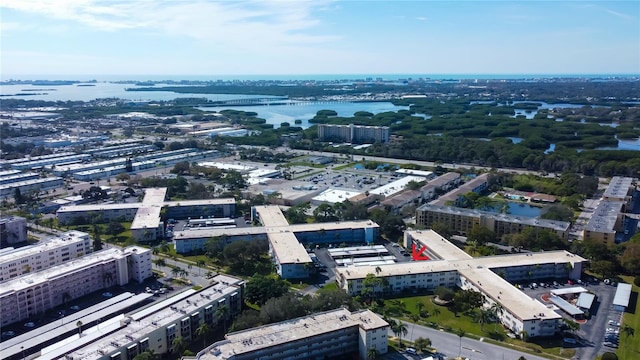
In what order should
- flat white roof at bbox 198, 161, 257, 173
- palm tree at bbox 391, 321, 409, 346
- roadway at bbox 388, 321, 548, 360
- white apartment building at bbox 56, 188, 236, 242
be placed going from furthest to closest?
flat white roof at bbox 198, 161, 257, 173, white apartment building at bbox 56, 188, 236, 242, palm tree at bbox 391, 321, 409, 346, roadway at bbox 388, 321, 548, 360

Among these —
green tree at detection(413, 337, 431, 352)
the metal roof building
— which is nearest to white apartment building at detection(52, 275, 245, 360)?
green tree at detection(413, 337, 431, 352)

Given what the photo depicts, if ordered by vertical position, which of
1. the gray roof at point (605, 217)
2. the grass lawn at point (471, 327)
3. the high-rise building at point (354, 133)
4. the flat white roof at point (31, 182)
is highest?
the high-rise building at point (354, 133)

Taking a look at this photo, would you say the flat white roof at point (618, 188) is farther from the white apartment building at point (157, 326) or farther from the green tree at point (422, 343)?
the white apartment building at point (157, 326)

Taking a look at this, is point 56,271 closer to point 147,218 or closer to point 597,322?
point 147,218

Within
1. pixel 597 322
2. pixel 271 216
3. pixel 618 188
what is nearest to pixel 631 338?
pixel 597 322

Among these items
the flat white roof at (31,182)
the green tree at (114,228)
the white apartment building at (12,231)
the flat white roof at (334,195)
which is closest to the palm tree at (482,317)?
the flat white roof at (334,195)

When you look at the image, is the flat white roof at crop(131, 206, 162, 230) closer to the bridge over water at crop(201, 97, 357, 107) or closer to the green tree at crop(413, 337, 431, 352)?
the green tree at crop(413, 337, 431, 352)
